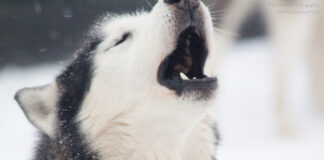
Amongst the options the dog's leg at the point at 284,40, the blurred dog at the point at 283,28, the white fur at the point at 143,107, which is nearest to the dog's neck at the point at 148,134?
the white fur at the point at 143,107

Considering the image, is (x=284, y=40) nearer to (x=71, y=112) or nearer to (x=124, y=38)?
(x=124, y=38)

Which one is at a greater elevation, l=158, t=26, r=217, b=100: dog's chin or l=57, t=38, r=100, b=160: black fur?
l=158, t=26, r=217, b=100: dog's chin

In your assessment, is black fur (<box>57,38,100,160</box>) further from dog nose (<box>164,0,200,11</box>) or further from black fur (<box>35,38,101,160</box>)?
dog nose (<box>164,0,200,11</box>)

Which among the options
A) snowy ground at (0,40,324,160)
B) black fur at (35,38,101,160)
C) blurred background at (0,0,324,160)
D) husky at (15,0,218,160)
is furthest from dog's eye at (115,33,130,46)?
blurred background at (0,0,324,160)

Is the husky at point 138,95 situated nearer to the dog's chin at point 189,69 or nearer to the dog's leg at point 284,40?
the dog's chin at point 189,69

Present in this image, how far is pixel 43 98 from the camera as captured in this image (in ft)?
7.97

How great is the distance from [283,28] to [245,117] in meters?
0.93

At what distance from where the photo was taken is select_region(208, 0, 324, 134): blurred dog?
4.98 metres

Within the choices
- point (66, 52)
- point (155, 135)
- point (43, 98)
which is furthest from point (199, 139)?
point (66, 52)

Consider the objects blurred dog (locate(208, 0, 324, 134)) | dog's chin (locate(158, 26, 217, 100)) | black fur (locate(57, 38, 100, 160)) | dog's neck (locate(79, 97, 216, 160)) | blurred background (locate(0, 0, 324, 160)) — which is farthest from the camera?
blurred dog (locate(208, 0, 324, 134))

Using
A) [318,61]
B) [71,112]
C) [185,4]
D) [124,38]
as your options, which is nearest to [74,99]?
[71,112]

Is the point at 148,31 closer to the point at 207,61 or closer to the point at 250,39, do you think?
the point at 207,61

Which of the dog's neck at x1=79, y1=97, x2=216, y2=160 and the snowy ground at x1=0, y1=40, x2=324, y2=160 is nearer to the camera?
the dog's neck at x1=79, y1=97, x2=216, y2=160

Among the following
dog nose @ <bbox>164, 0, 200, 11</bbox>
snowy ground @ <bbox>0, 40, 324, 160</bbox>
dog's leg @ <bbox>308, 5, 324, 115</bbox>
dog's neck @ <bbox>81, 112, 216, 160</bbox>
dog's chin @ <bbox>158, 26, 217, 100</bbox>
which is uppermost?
dog nose @ <bbox>164, 0, 200, 11</bbox>
